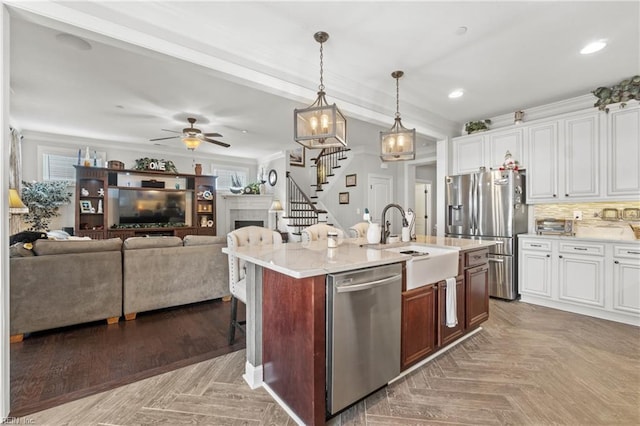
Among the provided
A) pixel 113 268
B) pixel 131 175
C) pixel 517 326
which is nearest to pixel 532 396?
pixel 517 326

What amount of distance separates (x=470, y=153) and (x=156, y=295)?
199 inches

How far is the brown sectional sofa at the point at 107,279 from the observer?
2852 mm

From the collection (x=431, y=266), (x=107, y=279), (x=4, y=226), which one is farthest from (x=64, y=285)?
(x=431, y=266)

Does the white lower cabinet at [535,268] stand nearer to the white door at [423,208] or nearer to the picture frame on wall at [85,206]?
the white door at [423,208]

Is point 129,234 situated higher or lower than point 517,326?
higher

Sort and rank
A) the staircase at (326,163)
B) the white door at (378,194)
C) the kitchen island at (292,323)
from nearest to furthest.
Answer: the kitchen island at (292,323)
the white door at (378,194)
the staircase at (326,163)

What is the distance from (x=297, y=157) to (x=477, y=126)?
179 inches

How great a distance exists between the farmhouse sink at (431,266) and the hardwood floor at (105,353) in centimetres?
173

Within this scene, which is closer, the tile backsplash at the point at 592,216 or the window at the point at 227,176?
the tile backsplash at the point at 592,216

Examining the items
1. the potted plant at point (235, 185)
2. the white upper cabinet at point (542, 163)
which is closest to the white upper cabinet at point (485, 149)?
the white upper cabinet at point (542, 163)

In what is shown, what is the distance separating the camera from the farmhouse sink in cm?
215

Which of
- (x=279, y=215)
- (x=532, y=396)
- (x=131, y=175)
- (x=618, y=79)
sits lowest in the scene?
(x=532, y=396)

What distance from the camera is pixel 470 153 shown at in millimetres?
4789

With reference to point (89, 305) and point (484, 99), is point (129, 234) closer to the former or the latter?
point (89, 305)
